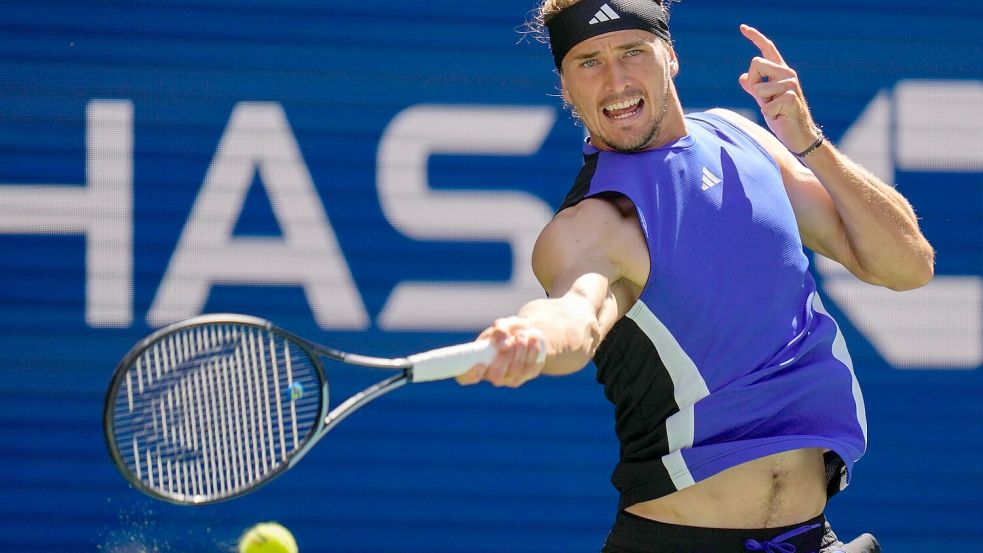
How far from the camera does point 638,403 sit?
3.18 m

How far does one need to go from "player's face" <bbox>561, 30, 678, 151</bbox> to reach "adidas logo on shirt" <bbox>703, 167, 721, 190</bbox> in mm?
156

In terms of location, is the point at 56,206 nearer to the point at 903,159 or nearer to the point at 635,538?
the point at 635,538

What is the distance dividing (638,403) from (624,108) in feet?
2.39

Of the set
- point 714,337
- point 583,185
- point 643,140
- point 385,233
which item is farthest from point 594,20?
point 385,233

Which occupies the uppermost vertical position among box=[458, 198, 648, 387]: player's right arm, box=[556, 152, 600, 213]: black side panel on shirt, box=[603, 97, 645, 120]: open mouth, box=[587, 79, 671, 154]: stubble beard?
box=[603, 97, 645, 120]: open mouth

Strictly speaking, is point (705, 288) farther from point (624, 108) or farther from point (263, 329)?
point (263, 329)

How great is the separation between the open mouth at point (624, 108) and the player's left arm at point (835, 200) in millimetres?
288

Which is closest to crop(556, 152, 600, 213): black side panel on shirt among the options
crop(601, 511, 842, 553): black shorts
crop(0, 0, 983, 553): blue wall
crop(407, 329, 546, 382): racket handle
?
crop(407, 329, 546, 382): racket handle

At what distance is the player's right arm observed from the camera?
253 cm

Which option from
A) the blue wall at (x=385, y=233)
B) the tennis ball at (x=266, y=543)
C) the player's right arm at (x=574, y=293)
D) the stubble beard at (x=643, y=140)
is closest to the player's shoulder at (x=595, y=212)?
the player's right arm at (x=574, y=293)

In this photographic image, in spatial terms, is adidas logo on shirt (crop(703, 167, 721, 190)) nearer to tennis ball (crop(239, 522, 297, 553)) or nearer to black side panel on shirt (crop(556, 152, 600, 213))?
black side panel on shirt (crop(556, 152, 600, 213))

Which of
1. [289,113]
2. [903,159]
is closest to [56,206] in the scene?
[289,113]

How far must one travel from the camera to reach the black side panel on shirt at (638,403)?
10.1 ft

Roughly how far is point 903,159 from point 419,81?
6.99 ft
